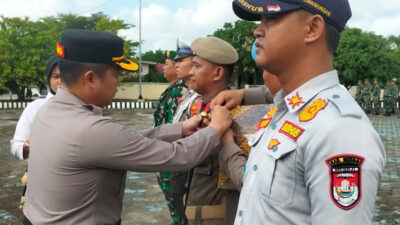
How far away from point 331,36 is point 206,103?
1524mm

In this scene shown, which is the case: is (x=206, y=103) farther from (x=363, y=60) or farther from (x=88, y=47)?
(x=363, y=60)

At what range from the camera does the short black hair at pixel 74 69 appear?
6.50 feet

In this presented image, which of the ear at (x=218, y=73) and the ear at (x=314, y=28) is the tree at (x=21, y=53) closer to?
the ear at (x=218, y=73)

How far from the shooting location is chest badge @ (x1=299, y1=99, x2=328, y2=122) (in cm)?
121

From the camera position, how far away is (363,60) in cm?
3556

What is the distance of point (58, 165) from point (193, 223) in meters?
1.16

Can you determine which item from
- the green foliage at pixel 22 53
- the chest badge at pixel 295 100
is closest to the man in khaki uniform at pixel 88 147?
the chest badge at pixel 295 100

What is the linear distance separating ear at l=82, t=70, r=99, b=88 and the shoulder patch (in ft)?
4.09

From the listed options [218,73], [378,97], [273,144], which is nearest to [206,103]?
[218,73]

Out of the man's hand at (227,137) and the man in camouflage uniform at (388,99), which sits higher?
the man's hand at (227,137)

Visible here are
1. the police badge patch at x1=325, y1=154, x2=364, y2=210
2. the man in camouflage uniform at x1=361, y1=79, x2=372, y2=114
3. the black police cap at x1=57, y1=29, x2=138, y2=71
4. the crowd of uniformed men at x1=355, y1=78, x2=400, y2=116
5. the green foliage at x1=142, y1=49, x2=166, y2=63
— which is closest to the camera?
the police badge patch at x1=325, y1=154, x2=364, y2=210

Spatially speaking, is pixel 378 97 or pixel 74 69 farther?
pixel 378 97

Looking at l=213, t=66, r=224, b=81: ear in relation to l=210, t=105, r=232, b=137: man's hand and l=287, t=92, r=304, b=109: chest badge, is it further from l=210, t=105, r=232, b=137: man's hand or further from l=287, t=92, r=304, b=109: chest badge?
l=287, t=92, r=304, b=109: chest badge

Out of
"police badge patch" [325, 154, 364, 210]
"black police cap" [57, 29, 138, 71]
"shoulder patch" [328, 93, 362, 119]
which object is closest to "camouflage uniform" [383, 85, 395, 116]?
"black police cap" [57, 29, 138, 71]
